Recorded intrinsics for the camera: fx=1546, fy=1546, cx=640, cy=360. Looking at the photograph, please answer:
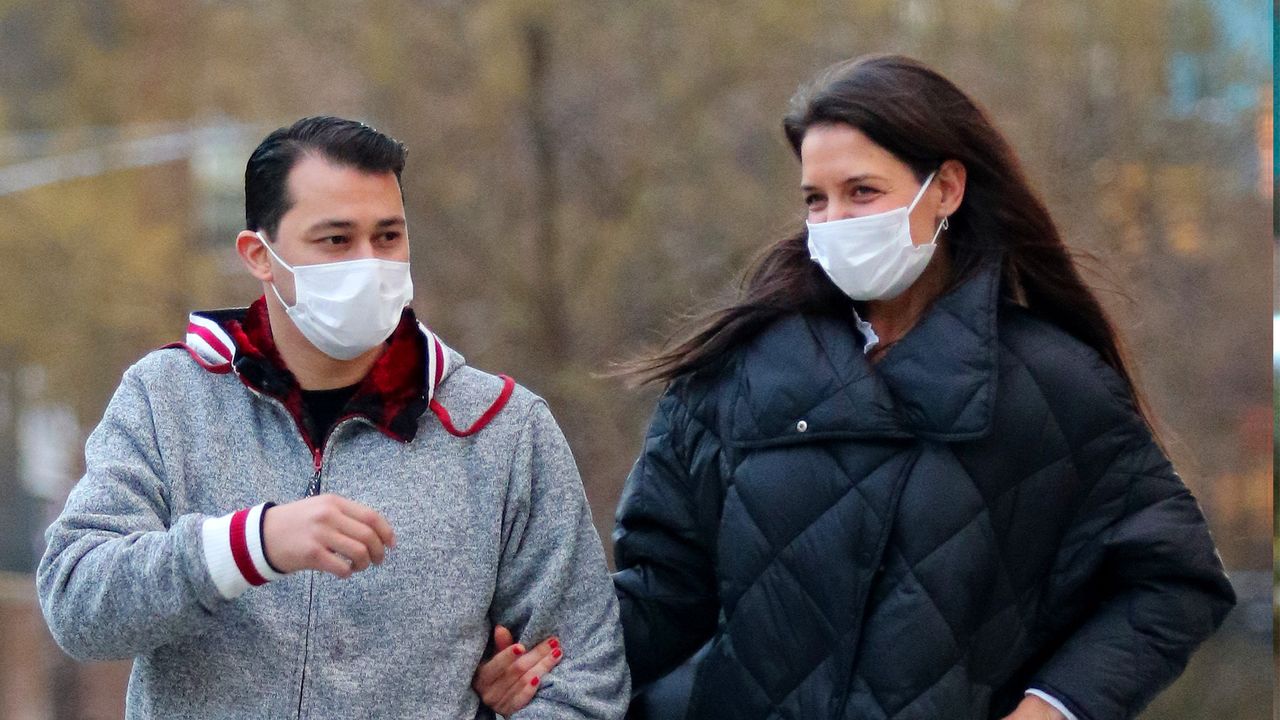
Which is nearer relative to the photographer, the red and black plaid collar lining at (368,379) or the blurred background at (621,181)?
the red and black plaid collar lining at (368,379)

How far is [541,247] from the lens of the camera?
10891 mm

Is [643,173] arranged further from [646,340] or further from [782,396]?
[782,396]

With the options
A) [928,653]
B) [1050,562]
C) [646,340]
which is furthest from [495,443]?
[646,340]

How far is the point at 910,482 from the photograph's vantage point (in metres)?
2.84

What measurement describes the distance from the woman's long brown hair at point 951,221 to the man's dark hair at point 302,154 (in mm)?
694

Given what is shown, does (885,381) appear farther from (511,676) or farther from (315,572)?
(315,572)

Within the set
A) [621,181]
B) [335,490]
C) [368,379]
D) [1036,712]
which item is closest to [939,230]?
[1036,712]

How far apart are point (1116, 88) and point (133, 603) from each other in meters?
9.66

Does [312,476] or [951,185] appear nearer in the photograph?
[312,476]

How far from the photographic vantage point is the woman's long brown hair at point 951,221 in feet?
9.82

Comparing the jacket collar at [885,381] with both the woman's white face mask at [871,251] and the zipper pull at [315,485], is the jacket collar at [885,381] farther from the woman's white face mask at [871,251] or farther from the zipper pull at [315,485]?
the zipper pull at [315,485]

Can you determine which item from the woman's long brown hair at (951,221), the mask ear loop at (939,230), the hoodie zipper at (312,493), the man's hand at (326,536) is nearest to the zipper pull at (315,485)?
the hoodie zipper at (312,493)

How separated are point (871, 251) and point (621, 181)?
7.93 metres

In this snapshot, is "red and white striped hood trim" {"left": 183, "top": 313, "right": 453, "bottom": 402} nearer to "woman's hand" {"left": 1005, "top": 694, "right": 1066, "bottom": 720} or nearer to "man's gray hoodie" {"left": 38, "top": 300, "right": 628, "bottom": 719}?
"man's gray hoodie" {"left": 38, "top": 300, "right": 628, "bottom": 719}
